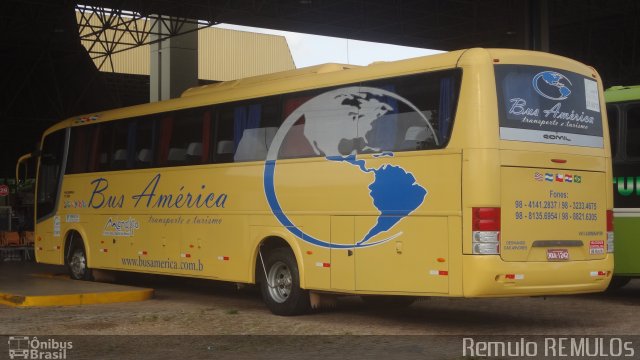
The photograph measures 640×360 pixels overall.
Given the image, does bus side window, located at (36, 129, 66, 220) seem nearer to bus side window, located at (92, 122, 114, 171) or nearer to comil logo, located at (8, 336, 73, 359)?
bus side window, located at (92, 122, 114, 171)

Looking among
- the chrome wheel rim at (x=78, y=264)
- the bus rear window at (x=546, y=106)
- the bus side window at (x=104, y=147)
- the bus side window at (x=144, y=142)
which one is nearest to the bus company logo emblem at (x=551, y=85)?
the bus rear window at (x=546, y=106)

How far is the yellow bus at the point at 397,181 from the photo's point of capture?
1062 centimetres

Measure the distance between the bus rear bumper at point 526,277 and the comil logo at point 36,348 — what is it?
4361mm

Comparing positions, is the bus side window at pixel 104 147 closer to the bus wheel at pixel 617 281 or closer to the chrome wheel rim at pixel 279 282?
the chrome wheel rim at pixel 279 282

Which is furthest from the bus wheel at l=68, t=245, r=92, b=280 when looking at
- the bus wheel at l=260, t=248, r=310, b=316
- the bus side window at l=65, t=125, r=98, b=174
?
the bus wheel at l=260, t=248, r=310, b=316

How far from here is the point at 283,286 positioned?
13062 millimetres

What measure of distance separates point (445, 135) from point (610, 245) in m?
2.70

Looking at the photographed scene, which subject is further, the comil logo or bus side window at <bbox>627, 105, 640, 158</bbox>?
bus side window at <bbox>627, 105, 640, 158</bbox>

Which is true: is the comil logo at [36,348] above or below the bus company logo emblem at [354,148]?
below

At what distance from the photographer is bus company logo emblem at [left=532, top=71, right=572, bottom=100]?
36.2 ft

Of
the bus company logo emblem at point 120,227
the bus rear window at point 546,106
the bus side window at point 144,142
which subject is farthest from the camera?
the bus company logo emblem at point 120,227

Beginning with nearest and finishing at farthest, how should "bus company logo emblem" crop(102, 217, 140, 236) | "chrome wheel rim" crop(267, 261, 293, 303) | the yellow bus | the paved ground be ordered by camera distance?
the yellow bus < the paved ground < "chrome wheel rim" crop(267, 261, 293, 303) < "bus company logo emblem" crop(102, 217, 140, 236)

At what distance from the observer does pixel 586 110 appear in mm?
11570

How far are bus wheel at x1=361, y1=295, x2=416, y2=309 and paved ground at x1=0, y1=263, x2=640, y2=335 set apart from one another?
5.7 inches
